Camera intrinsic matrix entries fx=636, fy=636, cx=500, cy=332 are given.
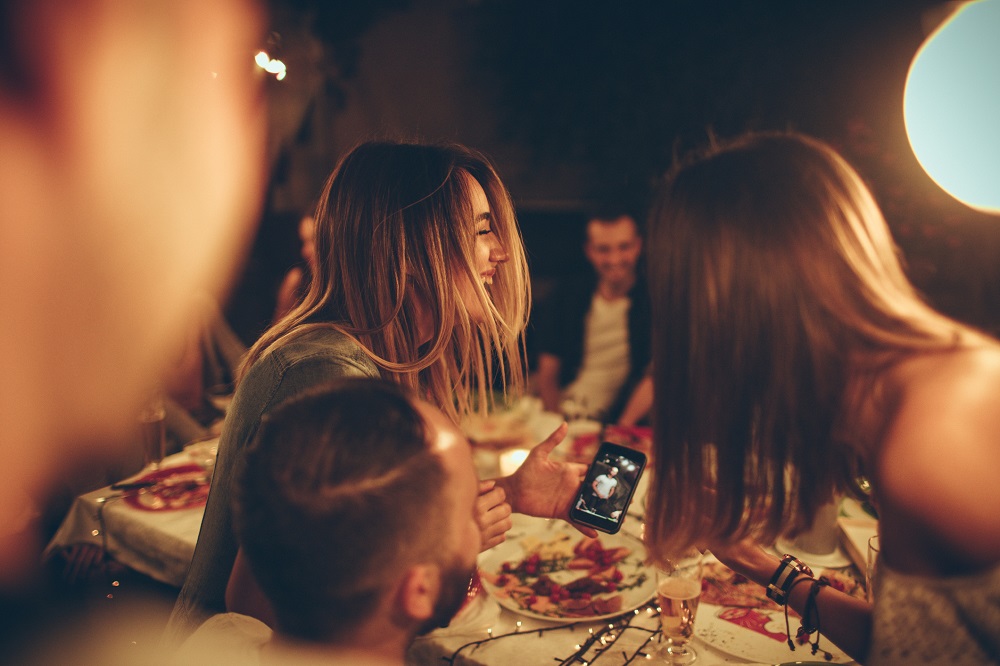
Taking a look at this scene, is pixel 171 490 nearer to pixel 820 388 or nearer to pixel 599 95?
pixel 820 388

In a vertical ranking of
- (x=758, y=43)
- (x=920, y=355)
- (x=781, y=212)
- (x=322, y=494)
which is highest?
(x=758, y=43)

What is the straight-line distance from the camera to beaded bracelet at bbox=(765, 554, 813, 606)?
133 centimetres

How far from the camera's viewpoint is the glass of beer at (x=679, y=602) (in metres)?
1.31

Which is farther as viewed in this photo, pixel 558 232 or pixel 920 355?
pixel 558 232

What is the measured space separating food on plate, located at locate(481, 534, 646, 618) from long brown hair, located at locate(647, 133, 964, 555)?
0.42 metres

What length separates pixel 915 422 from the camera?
0.95m

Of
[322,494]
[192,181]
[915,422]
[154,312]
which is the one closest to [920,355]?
[915,422]

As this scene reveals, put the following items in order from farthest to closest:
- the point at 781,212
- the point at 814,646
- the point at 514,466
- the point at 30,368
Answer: the point at 30,368 → the point at 514,466 → the point at 814,646 → the point at 781,212

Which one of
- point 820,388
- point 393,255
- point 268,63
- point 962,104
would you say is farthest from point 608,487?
point 268,63

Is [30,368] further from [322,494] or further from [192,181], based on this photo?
[322,494]

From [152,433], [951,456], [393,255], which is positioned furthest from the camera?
[152,433]

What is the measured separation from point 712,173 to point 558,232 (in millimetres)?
4766

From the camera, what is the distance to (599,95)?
4.96m

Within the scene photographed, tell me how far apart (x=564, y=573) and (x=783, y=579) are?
546mm
